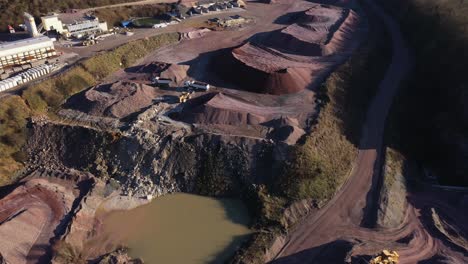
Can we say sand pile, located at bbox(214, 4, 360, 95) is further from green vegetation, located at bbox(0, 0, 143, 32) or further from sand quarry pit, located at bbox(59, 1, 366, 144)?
green vegetation, located at bbox(0, 0, 143, 32)

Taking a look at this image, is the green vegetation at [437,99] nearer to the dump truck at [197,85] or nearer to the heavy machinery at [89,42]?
the dump truck at [197,85]

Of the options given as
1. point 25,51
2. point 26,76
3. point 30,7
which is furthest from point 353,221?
point 30,7

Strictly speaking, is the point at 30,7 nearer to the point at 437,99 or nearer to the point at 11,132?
the point at 11,132

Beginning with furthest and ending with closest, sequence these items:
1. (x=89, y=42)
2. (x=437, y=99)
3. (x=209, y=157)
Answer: (x=89, y=42)
(x=437, y=99)
(x=209, y=157)

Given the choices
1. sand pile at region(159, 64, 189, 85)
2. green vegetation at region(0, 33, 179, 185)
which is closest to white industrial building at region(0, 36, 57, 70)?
green vegetation at region(0, 33, 179, 185)

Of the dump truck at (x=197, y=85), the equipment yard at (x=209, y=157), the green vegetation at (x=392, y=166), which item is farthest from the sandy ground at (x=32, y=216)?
the green vegetation at (x=392, y=166)

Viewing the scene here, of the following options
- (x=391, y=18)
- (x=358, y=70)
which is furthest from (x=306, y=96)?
(x=391, y=18)

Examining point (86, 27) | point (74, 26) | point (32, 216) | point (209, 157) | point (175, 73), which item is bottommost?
Result: point (32, 216)
